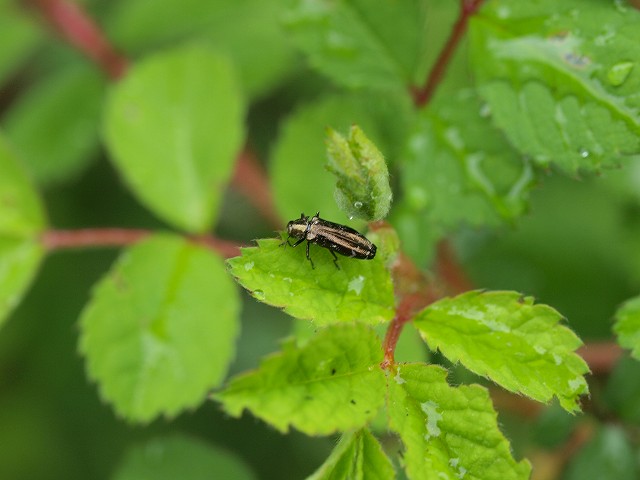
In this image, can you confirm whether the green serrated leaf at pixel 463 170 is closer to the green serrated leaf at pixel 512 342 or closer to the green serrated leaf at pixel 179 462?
the green serrated leaf at pixel 512 342

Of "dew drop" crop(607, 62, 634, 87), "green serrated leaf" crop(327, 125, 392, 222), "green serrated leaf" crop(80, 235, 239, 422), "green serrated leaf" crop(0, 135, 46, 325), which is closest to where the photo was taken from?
"green serrated leaf" crop(327, 125, 392, 222)

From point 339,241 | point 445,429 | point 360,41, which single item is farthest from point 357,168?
point 360,41

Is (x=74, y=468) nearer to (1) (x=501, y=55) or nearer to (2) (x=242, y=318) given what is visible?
(2) (x=242, y=318)

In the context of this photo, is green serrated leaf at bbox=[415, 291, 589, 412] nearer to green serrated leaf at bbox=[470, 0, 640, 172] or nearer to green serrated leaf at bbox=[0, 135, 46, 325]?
green serrated leaf at bbox=[470, 0, 640, 172]

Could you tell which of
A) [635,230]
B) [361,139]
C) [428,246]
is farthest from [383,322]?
[635,230]

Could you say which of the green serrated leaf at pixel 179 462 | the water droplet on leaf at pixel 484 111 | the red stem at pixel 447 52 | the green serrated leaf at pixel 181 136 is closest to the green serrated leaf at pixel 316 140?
the red stem at pixel 447 52

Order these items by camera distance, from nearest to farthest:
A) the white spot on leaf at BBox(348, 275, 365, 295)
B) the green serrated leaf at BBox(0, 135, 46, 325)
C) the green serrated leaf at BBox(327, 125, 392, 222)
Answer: the green serrated leaf at BBox(327, 125, 392, 222) → the white spot on leaf at BBox(348, 275, 365, 295) → the green serrated leaf at BBox(0, 135, 46, 325)

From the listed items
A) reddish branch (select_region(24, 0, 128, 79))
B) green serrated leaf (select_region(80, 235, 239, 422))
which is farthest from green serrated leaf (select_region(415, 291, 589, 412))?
reddish branch (select_region(24, 0, 128, 79))
